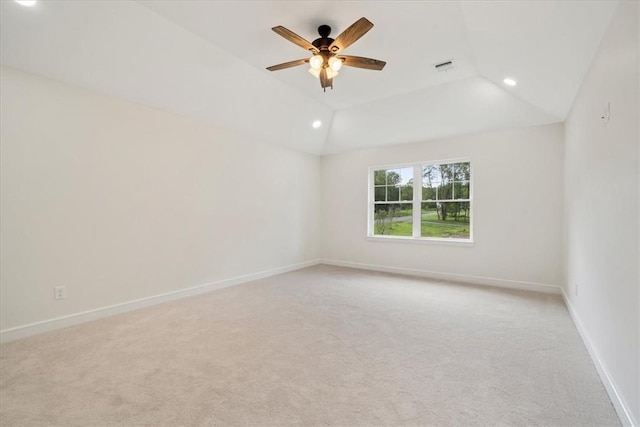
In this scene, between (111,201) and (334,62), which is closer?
(334,62)

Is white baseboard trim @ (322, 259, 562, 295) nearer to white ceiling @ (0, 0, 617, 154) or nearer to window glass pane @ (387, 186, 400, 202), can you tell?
window glass pane @ (387, 186, 400, 202)

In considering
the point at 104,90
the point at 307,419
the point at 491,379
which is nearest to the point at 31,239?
→ the point at 104,90

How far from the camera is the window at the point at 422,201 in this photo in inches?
198

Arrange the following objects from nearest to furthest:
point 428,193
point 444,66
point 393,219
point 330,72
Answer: point 330,72 < point 444,66 < point 428,193 < point 393,219

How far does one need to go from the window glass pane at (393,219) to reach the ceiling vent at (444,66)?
251 cm

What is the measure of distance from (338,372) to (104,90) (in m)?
3.61

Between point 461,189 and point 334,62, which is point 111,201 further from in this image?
point 461,189

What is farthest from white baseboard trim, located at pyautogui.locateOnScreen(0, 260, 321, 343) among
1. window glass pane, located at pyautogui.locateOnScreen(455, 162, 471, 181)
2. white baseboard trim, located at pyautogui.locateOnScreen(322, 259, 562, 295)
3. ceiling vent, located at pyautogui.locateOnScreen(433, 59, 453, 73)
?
ceiling vent, located at pyautogui.locateOnScreen(433, 59, 453, 73)

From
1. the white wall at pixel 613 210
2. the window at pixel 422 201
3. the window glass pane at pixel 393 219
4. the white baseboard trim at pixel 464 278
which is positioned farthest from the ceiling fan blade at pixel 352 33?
the white baseboard trim at pixel 464 278

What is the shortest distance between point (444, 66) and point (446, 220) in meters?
2.55

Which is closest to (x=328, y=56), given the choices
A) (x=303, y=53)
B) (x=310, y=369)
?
(x=303, y=53)

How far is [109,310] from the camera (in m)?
3.29

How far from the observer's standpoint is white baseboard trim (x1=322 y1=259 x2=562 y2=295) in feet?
13.9

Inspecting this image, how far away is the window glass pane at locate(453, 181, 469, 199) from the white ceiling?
85 cm
